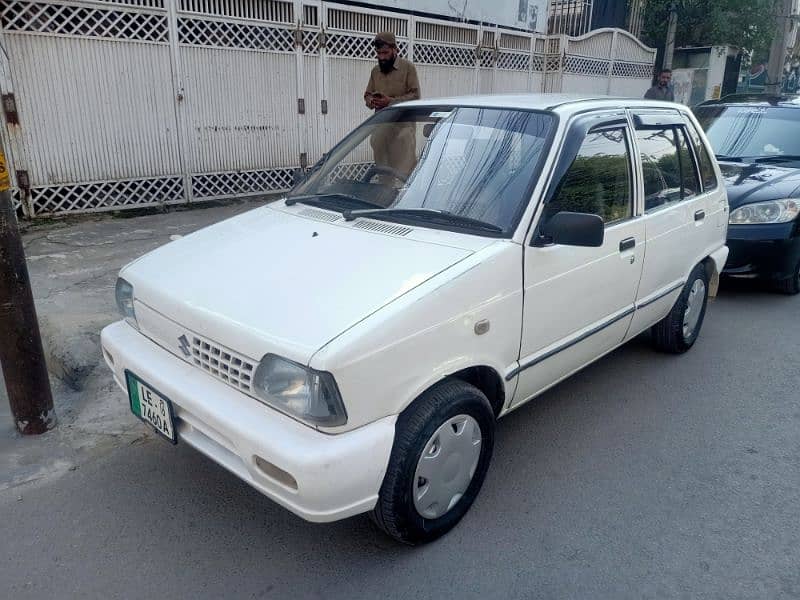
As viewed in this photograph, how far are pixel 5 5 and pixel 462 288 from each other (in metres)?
6.28

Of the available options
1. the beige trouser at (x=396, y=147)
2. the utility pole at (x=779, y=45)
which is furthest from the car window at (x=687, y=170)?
the utility pole at (x=779, y=45)

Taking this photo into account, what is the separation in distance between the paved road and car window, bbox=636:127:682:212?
1.31 metres

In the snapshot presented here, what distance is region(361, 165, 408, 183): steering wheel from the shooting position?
3.29m

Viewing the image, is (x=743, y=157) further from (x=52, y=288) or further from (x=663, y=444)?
(x=52, y=288)

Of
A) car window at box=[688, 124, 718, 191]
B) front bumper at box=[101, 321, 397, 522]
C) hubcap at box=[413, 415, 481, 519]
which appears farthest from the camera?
car window at box=[688, 124, 718, 191]

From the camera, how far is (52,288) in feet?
16.9

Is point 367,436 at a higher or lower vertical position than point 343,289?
lower

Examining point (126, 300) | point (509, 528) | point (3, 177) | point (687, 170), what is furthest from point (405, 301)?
point (687, 170)

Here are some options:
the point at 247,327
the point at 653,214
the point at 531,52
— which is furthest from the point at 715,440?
the point at 531,52

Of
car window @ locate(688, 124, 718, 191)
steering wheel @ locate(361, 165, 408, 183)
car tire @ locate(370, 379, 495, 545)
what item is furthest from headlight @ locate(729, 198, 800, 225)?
car tire @ locate(370, 379, 495, 545)

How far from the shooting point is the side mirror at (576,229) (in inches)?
108

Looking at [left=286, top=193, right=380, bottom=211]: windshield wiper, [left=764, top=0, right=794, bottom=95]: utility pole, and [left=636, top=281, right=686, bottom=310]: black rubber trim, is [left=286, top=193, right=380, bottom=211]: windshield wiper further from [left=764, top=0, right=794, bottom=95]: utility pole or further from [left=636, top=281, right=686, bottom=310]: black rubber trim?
[left=764, top=0, right=794, bottom=95]: utility pole

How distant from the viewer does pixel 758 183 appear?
19.6ft

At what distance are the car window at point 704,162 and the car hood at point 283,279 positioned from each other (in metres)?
2.61
